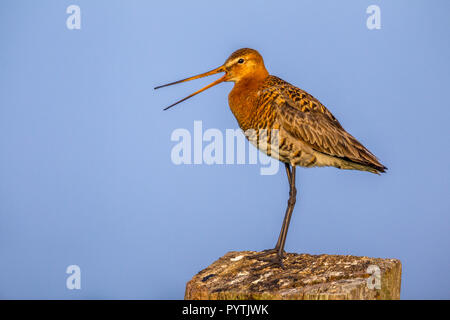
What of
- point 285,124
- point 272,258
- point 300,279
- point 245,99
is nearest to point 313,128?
point 285,124

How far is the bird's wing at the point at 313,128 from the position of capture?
4.02 metres

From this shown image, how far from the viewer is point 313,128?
407 cm

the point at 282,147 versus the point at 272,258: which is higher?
the point at 282,147

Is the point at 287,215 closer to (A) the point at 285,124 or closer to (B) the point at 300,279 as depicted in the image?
(A) the point at 285,124

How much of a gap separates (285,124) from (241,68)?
550mm

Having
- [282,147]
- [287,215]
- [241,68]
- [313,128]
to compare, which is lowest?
[287,215]

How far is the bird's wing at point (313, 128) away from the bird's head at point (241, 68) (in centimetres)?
18

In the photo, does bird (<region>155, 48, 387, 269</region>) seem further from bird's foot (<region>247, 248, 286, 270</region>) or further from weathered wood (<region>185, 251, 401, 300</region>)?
weathered wood (<region>185, 251, 401, 300</region>)

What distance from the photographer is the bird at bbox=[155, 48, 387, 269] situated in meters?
4.02

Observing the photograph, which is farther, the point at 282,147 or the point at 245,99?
the point at 245,99

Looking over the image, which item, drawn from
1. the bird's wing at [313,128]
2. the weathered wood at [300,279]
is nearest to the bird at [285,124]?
the bird's wing at [313,128]
